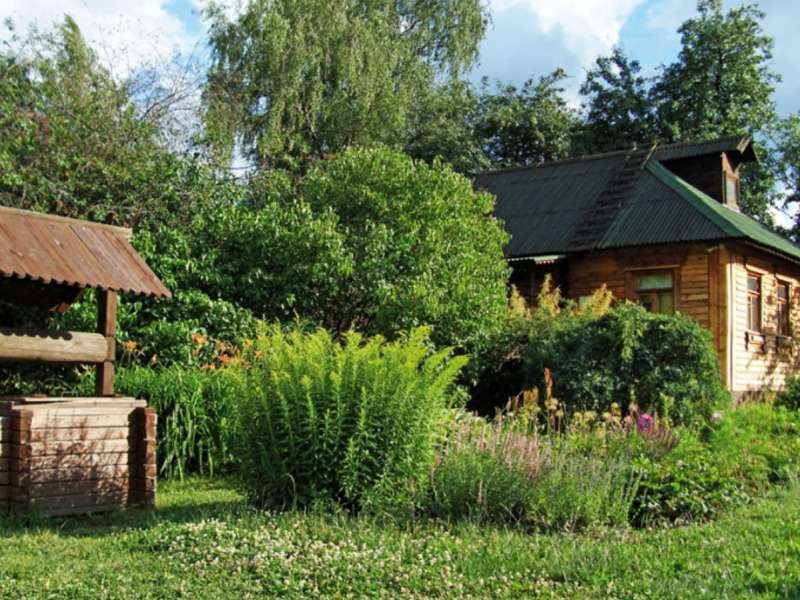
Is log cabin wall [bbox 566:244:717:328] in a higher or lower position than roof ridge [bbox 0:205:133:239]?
higher

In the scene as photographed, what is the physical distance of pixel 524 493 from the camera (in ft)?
24.5

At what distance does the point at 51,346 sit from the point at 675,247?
1459cm

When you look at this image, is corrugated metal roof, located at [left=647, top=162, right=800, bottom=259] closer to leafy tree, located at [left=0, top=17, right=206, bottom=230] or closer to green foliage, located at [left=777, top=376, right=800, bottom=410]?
green foliage, located at [left=777, top=376, right=800, bottom=410]

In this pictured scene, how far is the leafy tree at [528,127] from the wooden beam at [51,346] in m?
→ 25.0

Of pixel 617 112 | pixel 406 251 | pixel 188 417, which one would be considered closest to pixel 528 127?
pixel 617 112

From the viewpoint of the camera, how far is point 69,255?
28.8 feet

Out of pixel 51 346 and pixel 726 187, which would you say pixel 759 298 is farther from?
pixel 51 346

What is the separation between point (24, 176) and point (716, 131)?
2275cm

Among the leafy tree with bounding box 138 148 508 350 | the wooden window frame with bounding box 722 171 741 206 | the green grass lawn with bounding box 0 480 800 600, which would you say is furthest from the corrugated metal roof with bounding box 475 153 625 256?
the green grass lawn with bounding box 0 480 800 600

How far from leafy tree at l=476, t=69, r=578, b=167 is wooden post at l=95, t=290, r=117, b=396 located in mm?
24763

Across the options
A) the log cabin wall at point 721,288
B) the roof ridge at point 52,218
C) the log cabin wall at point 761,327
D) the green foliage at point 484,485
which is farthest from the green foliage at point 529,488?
the log cabin wall at point 761,327

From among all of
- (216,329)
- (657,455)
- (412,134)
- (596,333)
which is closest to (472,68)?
(412,134)

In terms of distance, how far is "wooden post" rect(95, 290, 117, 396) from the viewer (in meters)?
9.19

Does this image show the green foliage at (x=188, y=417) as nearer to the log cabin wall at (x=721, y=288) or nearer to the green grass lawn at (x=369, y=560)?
Result: the green grass lawn at (x=369, y=560)
